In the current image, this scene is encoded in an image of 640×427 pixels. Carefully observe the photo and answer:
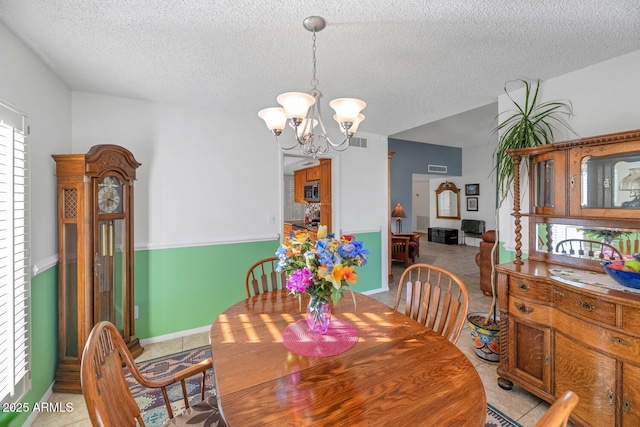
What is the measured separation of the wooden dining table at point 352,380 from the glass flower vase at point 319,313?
179 millimetres

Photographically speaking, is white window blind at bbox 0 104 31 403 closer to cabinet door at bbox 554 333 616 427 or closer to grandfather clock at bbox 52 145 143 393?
grandfather clock at bbox 52 145 143 393

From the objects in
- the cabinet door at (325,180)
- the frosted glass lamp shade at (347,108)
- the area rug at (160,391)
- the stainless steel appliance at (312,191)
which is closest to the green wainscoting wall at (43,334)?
the area rug at (160,391)

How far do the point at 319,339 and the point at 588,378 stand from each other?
1570mm

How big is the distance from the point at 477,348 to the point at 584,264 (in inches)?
42.4

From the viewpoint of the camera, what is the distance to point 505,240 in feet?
9.04

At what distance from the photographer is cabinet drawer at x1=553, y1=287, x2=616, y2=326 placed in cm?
151

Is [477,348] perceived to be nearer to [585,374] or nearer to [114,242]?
[585,374]

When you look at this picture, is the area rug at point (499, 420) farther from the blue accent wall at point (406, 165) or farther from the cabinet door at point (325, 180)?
the blue accent wall at point (406, 165)

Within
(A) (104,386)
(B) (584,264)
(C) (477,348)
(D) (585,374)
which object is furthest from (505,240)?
(A) (104,386)

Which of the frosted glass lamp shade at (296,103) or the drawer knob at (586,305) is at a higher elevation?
the frosted glass lamp shade at (296,103)

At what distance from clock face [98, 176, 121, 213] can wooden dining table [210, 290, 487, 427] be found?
164 centimetres

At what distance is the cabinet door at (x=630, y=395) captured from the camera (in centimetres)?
143

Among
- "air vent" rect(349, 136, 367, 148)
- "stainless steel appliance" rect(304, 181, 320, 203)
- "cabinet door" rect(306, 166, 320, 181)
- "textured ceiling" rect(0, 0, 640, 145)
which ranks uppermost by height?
"textured ceiling" rect(0, 0, 640, 145)

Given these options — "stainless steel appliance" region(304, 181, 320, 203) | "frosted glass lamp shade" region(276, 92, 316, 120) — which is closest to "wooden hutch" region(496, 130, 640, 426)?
"frosted glass lamp shade" region(276, 92, 316, 120)
